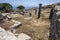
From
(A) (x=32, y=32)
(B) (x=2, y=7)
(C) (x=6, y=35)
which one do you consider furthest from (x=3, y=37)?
(B) (x=2, y=7)

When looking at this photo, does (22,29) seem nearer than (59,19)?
No

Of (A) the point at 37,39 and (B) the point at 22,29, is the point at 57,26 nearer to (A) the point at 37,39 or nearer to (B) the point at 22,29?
(A) the point at 37,39

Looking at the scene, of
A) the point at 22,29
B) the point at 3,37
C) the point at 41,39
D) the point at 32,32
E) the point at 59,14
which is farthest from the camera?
the point at 22,29

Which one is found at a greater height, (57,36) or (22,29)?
(57,36)

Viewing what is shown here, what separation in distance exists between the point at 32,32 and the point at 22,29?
69.0 inches

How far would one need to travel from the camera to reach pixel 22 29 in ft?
68.8

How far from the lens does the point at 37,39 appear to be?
685 inches

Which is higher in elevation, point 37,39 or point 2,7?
point 37,39

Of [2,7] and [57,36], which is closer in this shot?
[57,36]

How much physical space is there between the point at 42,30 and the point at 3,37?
341 inches

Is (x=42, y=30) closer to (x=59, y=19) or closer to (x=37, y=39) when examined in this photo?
(x=37, y=39)

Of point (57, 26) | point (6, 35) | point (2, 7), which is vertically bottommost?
point (2, 7)

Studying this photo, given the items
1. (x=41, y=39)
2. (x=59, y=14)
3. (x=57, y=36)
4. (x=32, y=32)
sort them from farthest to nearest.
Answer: (x=32, y=32), (x=41, y=39), (x=59, y=14), (x=57, y=36)

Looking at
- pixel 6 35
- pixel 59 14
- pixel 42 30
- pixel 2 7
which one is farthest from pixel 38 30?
pixel 2 7
